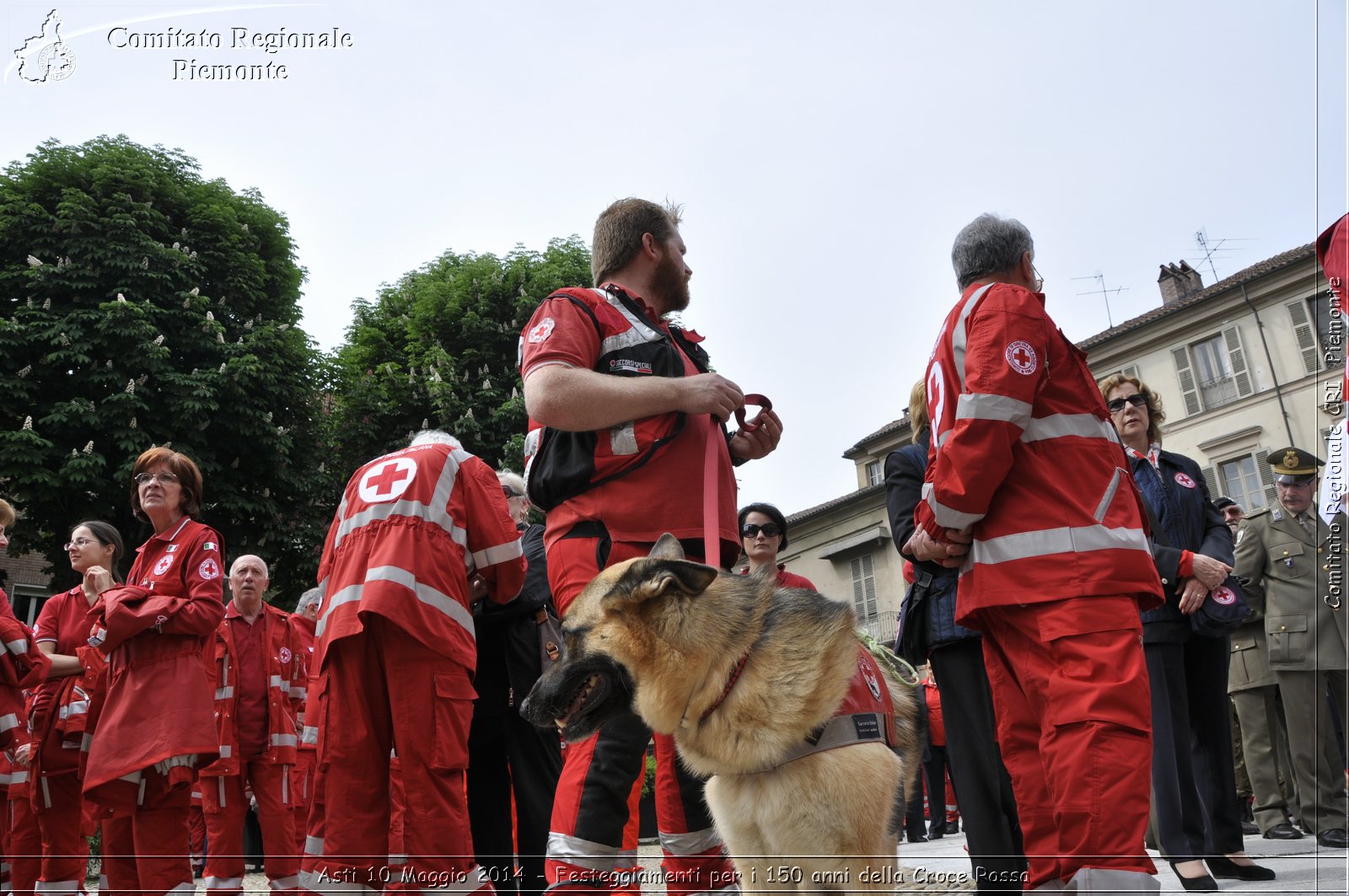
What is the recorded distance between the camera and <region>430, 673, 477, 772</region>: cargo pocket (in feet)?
13.8

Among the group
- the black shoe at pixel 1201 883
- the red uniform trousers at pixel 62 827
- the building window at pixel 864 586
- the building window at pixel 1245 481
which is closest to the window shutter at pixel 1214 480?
the building window at pixel 1245 481

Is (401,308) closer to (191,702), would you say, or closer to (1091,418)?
(191,702)

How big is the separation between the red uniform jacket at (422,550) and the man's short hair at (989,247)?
2.56 metres

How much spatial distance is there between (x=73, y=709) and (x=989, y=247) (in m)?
6.82

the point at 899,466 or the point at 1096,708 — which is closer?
the point at 1096,708

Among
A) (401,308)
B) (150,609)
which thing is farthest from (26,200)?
(150,609)

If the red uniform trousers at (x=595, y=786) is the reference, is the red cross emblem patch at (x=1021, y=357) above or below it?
above

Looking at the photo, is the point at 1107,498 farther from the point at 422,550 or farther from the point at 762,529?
the point at 762,529

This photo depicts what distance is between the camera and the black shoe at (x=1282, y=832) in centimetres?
743

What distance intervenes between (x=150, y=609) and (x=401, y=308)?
22548 millimetres

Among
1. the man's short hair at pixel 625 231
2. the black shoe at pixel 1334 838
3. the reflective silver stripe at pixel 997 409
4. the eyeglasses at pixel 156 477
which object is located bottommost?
the black shoe at pixel 1334 838

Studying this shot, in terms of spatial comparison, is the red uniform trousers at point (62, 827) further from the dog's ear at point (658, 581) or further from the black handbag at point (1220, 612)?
the black handbag at point (1220, 612)

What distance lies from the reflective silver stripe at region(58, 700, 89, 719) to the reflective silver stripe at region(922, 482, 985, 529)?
628 cm

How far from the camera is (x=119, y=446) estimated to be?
18656mm
